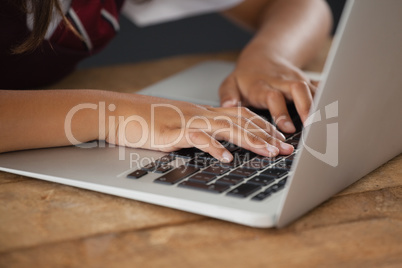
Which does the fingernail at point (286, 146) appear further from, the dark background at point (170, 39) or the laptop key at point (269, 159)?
the dark background at point (170, 39)

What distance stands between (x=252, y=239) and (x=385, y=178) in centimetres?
22

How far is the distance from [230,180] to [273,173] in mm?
47

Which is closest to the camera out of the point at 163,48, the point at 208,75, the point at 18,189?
the point at 18,189

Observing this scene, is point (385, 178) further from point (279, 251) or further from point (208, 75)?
point (208, 75)

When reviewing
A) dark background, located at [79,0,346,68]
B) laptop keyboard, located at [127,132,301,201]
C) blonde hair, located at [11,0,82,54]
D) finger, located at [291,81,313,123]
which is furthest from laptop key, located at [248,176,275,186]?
dark background, located at [79,0,346,68]

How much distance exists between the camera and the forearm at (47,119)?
2.09 ft

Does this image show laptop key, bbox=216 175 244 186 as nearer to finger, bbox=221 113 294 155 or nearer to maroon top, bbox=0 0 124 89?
finger, bbox=221 113 294 155

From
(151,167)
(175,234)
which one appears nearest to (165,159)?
(151,167)

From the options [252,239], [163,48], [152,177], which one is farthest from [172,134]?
[163,48]

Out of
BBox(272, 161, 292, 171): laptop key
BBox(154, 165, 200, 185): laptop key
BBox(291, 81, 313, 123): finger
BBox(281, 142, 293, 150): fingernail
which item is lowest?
BBox(154, 165, 200, 185): laptop key

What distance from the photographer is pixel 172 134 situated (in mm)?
625

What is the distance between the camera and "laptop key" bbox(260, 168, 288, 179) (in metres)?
0.54

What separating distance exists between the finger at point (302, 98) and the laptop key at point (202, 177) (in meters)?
0.22

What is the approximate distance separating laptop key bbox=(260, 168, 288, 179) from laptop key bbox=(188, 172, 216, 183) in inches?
2.0
